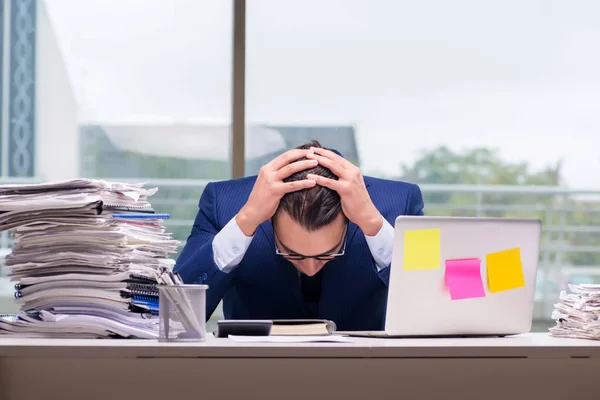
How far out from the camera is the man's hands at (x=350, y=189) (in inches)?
70.0

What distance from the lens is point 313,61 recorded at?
4.86 m

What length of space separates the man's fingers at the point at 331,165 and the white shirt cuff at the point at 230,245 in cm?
23

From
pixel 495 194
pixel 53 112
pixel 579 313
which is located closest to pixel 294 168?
pixel 579 313

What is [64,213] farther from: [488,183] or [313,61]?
[488,183]

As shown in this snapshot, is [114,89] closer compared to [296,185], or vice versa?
[296,185]

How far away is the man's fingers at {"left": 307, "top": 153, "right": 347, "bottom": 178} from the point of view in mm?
1805

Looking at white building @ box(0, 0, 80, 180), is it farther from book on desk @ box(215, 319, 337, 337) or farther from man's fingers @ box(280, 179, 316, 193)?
book on desk @ box(215, 319, 337, 337)

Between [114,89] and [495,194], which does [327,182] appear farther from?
[495,194]

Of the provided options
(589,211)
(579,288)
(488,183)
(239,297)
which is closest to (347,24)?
(488,183)

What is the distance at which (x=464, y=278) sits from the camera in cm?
148

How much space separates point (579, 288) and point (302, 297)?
25.8 inches

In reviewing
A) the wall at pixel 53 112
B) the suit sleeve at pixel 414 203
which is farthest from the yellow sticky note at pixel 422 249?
the wall at pixel 53 112
